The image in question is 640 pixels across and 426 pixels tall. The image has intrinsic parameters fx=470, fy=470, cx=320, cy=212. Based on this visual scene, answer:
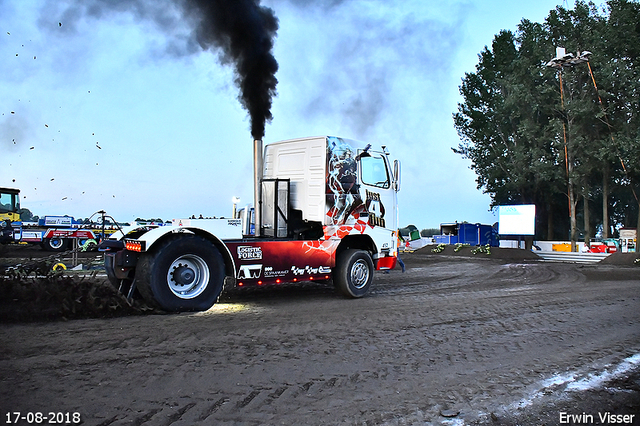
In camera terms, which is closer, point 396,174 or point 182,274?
point 182,274

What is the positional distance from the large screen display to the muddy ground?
847 inches

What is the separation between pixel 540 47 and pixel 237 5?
29910 mm

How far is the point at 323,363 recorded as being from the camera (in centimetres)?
482

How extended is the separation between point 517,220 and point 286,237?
24143mm

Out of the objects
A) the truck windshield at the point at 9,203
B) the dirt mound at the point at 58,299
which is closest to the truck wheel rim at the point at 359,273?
the dirt mound at the point at 58,299

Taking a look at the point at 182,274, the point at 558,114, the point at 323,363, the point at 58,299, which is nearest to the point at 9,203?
the point at 58,299

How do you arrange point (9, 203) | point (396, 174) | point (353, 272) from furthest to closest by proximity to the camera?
point (9, 203)
point (396, 174)
point (353, 272)

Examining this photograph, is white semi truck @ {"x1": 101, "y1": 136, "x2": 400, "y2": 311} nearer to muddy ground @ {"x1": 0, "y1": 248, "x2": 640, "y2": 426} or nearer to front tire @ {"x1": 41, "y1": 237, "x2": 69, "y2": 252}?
muddy ground @ {"x1": 0, "y1": 248, "x2": 640, "y2": 426}

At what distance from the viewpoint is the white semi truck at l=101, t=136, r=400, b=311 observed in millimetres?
7176

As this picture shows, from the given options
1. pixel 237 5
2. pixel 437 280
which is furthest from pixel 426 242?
pixel 237 5

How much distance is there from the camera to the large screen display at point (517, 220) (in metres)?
28.8

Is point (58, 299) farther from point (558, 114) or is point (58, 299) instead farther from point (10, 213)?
point (558, 114)

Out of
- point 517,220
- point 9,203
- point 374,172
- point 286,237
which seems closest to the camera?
point 286,237

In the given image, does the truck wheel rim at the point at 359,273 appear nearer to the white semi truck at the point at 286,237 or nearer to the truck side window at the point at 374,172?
the white semi truck at the point at 286,237
